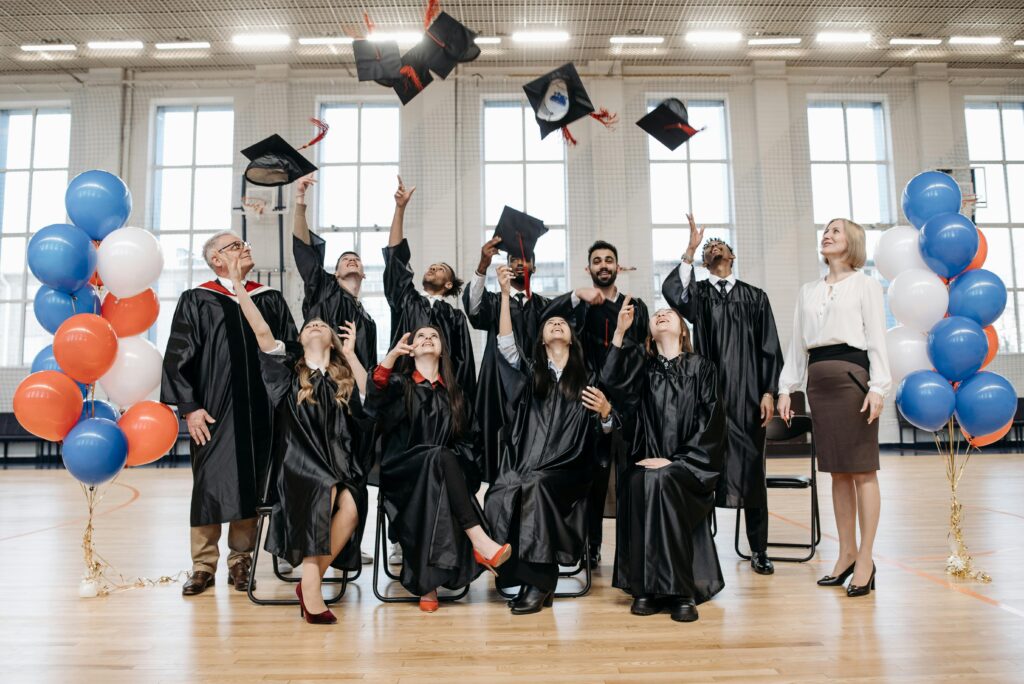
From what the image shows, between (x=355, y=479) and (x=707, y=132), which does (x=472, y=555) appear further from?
(x=707, y=132)

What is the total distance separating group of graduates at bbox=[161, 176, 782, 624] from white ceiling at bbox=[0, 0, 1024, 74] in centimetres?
742

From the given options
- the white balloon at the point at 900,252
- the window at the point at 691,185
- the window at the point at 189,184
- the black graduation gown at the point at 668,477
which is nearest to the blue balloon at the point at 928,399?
the white balloon at the point at 900,252

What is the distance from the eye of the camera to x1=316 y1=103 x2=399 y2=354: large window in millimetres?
11766

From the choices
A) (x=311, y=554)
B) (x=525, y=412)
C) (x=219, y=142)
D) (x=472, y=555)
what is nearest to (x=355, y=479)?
(x=311, y=554)

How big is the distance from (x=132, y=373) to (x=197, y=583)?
3.35 feet

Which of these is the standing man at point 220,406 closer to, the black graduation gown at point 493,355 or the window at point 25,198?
the black graduation gown at point 493,355

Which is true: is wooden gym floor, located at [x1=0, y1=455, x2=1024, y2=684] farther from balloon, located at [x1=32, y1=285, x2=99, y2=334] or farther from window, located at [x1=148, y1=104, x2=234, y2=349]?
window, located at [x1=148, y1=104, x2=234, y2=349]

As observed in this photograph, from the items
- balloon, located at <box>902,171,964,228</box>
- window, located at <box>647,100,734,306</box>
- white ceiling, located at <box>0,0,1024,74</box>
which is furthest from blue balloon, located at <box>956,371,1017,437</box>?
window, located at <box>647,100,734,306</box>

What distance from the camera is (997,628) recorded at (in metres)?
2.76

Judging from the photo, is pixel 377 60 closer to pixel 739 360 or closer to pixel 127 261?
pixel 127 261

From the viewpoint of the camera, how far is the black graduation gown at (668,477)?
3.00 meters

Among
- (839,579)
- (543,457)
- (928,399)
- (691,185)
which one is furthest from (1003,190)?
(543,457)

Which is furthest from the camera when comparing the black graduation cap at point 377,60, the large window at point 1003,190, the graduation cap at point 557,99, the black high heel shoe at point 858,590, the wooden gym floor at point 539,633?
the large window at point 1003,190

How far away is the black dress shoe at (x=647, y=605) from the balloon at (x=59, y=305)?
286cm
